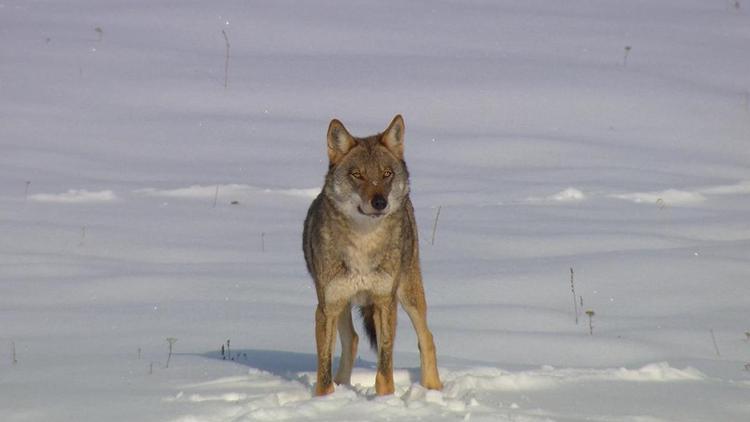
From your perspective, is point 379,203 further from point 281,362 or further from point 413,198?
point 413,198

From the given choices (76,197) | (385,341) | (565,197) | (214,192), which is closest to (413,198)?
(565,197)

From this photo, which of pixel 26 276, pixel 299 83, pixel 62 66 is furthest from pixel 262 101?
pixel 26 276

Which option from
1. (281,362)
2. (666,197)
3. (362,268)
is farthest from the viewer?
(666,197)

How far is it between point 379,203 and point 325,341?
69cm

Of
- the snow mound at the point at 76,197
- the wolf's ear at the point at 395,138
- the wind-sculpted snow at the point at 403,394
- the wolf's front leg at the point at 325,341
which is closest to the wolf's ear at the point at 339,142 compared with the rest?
the wolf's ear at the point at 395,138

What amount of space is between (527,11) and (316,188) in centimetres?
903

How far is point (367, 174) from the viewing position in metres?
6.16

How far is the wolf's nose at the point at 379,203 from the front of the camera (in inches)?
235

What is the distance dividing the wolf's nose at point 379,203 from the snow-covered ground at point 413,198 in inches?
31.5

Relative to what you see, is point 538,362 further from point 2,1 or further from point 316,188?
point 2,1

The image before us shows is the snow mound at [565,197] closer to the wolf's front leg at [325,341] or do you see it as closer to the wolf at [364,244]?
the wolf at [364,244]

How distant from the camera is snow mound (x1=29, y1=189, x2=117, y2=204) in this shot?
11.7 meters

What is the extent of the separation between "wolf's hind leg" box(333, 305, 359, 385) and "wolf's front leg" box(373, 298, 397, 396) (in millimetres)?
346

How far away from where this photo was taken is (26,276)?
8992 mm
